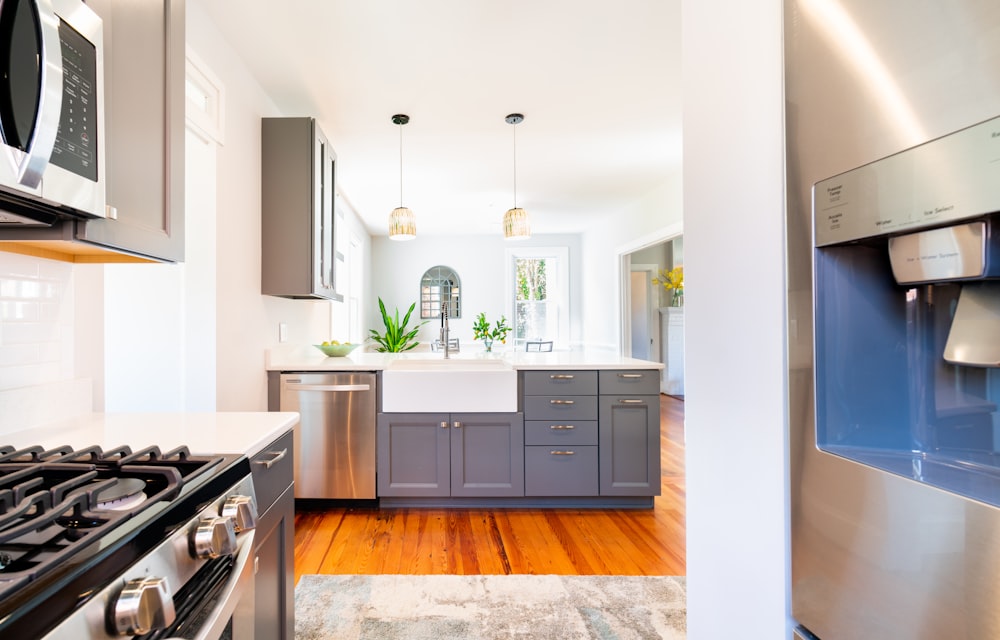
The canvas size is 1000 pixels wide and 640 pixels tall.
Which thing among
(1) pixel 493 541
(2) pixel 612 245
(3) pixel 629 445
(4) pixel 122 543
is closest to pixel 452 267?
(2) pixel 612 245

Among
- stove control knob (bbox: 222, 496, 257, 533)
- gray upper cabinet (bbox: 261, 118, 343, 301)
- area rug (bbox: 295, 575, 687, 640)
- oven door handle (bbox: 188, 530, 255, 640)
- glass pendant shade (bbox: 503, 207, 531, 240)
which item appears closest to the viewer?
oven door handle (bbox: 188, 530, 255, 640)

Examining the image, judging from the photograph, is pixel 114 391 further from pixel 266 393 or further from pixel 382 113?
pixel 382 113

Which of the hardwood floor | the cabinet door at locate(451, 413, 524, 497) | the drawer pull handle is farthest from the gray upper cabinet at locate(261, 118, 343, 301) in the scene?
the drawer pull handle

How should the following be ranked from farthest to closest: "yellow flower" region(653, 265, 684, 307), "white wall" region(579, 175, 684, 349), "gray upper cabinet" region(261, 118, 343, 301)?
1. "yellow flower" region(653, 265, 684, 307)
2. "white wall" region(579, 175, 684, 349)
3. "gray upper cabinet" region(261, 118, 343, 301)

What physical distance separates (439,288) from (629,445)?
4.57 metres

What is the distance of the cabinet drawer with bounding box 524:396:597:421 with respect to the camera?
2.66 meters

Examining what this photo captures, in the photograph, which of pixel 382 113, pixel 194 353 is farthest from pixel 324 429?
pixel 382 113

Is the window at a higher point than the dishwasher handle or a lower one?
higher

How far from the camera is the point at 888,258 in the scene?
1.87ft

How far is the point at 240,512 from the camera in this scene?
767 millimetres

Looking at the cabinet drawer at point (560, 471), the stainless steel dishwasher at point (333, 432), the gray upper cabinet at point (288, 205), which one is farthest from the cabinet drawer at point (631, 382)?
the gray upper cabinet at point (288, 205)

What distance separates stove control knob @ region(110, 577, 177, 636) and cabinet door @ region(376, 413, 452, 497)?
209 cm

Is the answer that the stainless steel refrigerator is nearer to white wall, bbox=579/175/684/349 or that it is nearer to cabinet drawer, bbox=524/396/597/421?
cabinet drawer, bbox=524/396/597/421

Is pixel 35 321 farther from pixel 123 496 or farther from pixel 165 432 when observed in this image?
pixel 123 496
